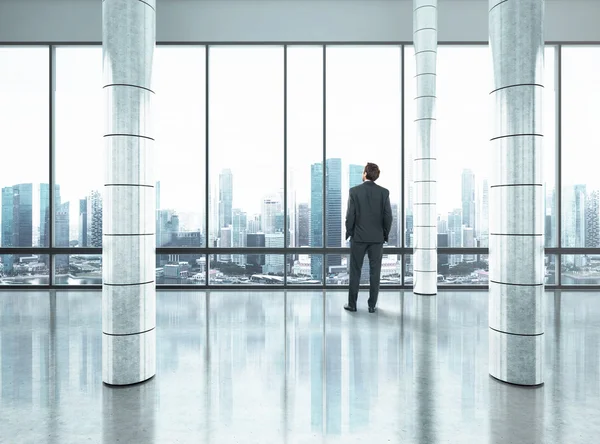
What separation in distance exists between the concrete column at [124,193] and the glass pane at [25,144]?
6.12 m

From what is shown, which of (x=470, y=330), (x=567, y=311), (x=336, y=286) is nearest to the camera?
(x=470, y=330)

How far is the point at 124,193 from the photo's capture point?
11.7 ft

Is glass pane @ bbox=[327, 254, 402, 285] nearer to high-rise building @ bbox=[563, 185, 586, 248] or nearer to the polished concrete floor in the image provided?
the polished concrete floor

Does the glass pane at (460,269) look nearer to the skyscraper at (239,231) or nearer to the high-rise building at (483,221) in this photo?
the high-rise building at (483,221)

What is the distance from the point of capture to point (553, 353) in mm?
4398

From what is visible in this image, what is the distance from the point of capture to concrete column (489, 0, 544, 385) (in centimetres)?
357

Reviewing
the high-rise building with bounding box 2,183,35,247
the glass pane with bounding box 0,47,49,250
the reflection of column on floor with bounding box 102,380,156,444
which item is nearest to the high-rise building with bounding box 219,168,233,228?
the glass pane with bounding box 0,47,49,250

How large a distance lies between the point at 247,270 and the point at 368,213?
3282mm

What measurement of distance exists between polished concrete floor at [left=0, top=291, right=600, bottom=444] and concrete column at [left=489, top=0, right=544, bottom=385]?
1.05ft

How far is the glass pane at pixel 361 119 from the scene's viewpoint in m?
8.44

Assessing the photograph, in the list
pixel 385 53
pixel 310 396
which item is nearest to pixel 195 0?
pixel 385 53

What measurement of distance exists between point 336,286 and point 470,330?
11.3 feet

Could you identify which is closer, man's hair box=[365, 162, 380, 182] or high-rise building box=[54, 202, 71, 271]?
man's hair box=[365, 162, 380, 182]

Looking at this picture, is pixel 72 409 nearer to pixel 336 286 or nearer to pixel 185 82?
pixel 336 286
